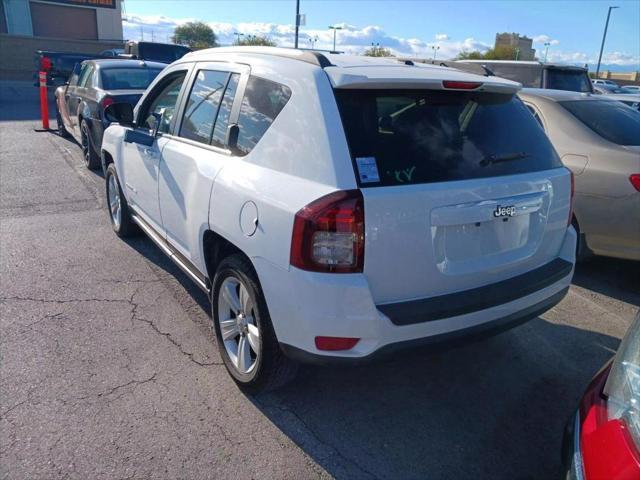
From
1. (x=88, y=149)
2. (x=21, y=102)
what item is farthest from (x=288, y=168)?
(x=21, y=102)

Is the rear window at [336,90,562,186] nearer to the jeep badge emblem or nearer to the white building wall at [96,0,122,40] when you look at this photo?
the jeep badge emblem

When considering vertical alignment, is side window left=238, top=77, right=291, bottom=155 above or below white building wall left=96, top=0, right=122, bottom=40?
below

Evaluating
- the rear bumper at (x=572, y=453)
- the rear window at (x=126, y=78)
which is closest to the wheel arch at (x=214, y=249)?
the rear bumper at (x=572, y=453)

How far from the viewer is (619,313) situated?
4.44 meters

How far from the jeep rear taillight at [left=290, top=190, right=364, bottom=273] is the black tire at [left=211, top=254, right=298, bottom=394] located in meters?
0.47

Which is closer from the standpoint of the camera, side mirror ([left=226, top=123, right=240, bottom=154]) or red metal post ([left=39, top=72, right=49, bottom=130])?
side mirror ([left=226, top=123, right=240, bottom=154])

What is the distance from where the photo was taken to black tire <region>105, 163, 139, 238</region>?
5445 mm

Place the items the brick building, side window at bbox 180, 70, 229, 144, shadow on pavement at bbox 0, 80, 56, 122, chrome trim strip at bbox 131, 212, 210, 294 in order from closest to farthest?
side window at bbox 180, 70, 229, 144
chrome trim strip at bbox 131, 212, 210, 294
shadow on pavement at bbox 0, 80, 56, 122
the brick building

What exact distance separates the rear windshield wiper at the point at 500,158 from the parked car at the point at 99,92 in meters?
6.16

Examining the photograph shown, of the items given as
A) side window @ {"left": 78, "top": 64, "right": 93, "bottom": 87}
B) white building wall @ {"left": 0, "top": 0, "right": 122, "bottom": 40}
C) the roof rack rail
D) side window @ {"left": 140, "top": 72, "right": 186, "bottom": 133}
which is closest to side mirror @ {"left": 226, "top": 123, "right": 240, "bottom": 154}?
the roof rack rail

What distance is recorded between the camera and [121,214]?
5.57 metres

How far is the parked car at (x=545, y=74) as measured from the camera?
9664mm

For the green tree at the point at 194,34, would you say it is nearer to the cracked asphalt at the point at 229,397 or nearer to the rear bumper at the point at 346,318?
the cracked asphalt at the point at 229,397

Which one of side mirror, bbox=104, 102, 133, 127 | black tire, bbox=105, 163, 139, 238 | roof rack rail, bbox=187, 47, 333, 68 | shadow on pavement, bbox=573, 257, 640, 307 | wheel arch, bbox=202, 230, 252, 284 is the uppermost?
roof rack rail, bbox=187, 47, 333, 68
